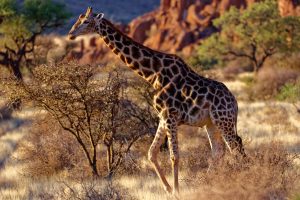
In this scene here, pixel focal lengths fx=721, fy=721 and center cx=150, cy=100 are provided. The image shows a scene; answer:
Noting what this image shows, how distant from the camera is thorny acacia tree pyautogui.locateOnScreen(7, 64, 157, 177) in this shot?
11.5 meters

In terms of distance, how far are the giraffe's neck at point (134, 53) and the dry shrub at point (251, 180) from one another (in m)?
1.95

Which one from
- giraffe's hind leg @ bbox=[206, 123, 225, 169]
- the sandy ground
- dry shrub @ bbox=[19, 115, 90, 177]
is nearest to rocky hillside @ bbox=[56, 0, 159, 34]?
the sandy ground

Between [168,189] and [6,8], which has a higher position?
[6,8]

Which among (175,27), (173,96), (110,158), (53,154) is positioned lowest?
(110,158)

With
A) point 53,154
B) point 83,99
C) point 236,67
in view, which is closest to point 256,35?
point 236,67

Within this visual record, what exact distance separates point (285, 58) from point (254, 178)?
1168 inches

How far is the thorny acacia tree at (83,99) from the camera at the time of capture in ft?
37.7

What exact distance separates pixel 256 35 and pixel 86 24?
26998 mm

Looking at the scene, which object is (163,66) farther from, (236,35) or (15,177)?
(236,35)

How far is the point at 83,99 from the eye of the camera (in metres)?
11.8

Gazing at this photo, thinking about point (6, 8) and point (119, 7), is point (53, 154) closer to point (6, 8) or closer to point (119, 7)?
point (6, 8)

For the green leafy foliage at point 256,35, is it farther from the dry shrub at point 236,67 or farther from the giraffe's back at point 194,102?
the giraffe's back at point 194,102

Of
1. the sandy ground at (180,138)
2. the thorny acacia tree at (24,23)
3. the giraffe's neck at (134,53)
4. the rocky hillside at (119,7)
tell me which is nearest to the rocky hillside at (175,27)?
the rocky hillside at (119,7)

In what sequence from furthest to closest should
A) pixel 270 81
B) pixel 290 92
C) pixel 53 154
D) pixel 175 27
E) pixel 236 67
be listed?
pixel 175 27
pixel 236 67
pixel 270 81
pixel 290 92
pixel 53 154
